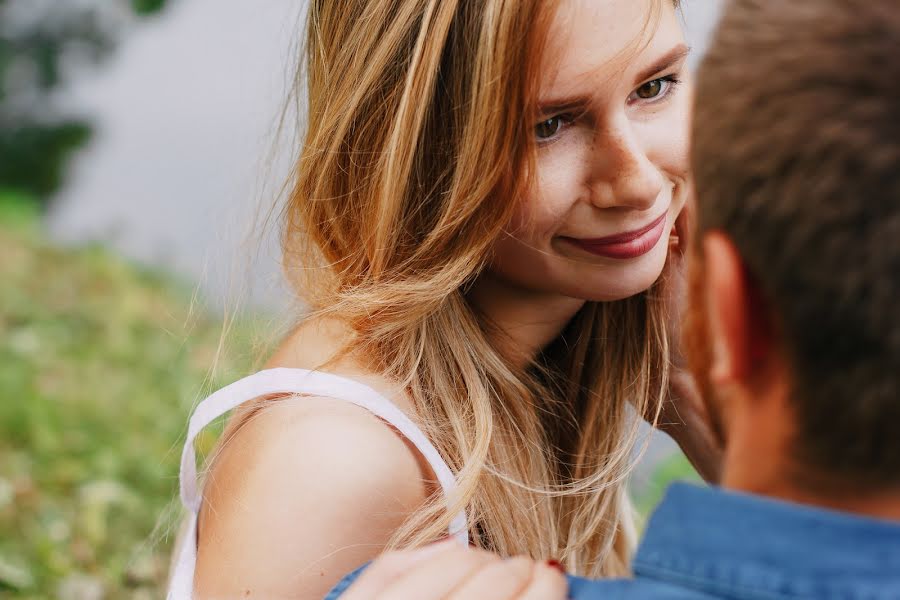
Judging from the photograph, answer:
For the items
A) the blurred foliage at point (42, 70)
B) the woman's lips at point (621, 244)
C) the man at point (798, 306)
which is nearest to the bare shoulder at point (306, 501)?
the woman's lips at point (621, 244)

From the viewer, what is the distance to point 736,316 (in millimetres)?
954

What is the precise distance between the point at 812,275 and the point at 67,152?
5521 mm

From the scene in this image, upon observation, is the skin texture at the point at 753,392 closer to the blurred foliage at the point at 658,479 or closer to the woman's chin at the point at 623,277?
the woman's chin at the point at 623,277

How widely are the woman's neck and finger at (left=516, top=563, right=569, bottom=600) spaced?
0.82 meters

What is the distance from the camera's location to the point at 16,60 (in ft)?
18.8

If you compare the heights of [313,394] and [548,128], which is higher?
[548,128]

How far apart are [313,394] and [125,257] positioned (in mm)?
3517

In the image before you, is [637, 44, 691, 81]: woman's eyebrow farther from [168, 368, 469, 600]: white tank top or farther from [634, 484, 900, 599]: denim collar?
[634, 484, 900, 599]: denim collar

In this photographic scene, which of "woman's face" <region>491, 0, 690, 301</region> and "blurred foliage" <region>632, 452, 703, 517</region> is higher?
"woman's face" <region>491, 0, 690, 301</region>

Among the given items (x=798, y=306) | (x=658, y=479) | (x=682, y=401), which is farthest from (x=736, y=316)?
(x=658, y=479)

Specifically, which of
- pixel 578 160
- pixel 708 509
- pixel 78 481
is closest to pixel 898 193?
pixel 708 509

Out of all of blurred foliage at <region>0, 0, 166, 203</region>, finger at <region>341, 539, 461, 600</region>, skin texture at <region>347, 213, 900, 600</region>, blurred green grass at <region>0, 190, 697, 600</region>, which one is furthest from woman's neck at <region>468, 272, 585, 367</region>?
blurred foliage at <region>0, 0, 166, 203</region>

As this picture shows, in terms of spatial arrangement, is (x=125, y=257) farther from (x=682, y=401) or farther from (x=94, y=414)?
(x=682, y=401)

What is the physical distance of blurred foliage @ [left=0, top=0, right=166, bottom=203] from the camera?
18.5 feet
